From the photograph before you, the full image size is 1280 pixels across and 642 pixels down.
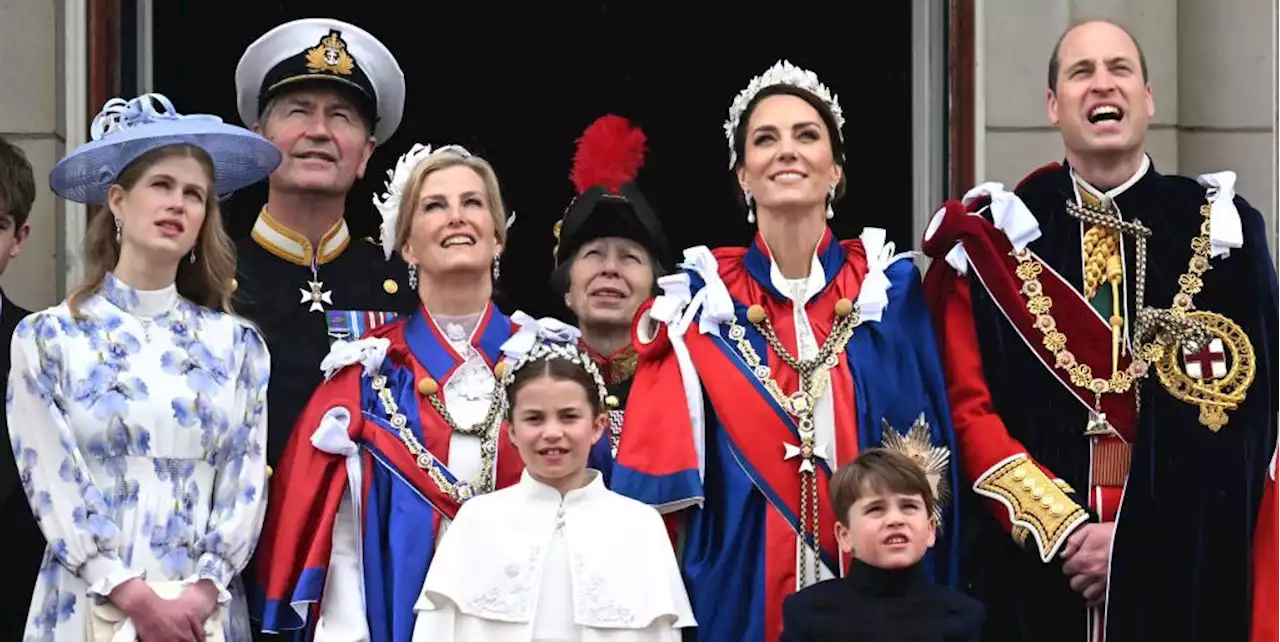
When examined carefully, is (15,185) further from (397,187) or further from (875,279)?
(875,279)

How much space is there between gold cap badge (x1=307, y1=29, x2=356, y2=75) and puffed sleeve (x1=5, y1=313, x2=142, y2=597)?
1470mm

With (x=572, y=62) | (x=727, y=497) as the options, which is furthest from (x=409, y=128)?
(x=727, y=497)

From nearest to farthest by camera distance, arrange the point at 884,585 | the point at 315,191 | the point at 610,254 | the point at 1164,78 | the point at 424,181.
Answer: the point at 884,585 → the point at 424,181 → the point at 315,191 → the point at 610,254 → the point at 1164,78

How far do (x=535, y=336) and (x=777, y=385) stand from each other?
61cm

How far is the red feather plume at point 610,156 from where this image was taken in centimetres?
711

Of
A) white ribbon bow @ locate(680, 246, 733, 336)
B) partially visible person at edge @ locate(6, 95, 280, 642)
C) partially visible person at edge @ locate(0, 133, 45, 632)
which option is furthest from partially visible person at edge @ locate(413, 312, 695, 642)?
partially visible person at edge @ locate(0, 133, 45, 632)

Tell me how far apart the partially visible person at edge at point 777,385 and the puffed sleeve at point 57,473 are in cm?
121

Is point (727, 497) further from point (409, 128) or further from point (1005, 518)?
point (409, 128)

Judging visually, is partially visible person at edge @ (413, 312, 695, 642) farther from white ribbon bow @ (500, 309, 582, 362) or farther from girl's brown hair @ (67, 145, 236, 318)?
girl's brown hair @ (67, 145, 236, 318)

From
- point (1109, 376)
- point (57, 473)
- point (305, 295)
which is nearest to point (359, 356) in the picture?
point (305, 295)

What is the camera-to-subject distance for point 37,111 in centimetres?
741

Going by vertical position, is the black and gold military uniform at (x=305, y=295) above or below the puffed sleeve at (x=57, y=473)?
above

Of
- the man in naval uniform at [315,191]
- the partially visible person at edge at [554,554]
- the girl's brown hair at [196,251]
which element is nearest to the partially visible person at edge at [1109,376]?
the partially visible person at edge at [554,554]

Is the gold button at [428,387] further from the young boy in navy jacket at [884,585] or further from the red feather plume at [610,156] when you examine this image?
the red feather plume at [610,156]
